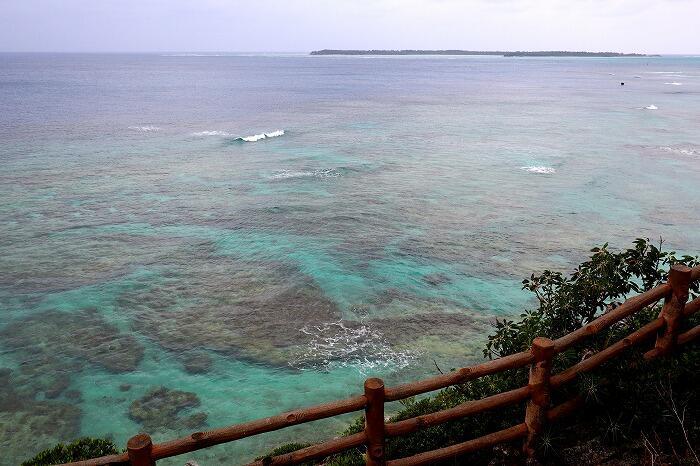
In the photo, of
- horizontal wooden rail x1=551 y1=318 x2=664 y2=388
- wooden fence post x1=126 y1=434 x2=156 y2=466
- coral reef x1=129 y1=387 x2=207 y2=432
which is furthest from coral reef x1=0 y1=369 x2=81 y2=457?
horizontal wooden rail x1=551 y1=318 x2=664 y2=388

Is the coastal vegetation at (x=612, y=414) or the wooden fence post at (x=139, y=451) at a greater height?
the wooden fence post at (x=139, y=451)

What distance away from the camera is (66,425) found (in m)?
11.8

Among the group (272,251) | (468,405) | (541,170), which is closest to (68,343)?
(272,251)

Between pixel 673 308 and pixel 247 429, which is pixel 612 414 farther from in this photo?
pixel 247 429

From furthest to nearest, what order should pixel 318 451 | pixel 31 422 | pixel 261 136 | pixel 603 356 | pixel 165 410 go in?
pixel 261 136 < pixel 165 410 < pixel 31 422 < pixel 603 356 < pixel 318 451

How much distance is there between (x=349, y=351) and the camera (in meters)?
14.1

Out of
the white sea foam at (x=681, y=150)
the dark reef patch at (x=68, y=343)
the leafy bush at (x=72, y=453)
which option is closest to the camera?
the leafy bush at (x=72, y=453)

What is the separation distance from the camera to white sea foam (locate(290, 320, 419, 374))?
13547 millimetres

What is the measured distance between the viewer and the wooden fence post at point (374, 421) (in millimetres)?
5414

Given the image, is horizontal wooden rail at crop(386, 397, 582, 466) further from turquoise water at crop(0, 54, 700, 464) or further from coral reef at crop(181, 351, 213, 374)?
coral reef at crop(181, 351, 213, 374)

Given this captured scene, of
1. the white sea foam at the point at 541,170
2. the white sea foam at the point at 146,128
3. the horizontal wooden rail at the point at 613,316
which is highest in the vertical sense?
the horizontal wooden rail at the point at 613,316

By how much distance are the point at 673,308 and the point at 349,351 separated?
890 cm

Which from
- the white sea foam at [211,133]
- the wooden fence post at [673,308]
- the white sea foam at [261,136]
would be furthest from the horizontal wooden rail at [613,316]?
the white sea foam at [211,133]

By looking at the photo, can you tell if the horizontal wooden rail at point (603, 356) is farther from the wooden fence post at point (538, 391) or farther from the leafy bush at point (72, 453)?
the leafy bush at point (72, 453)
